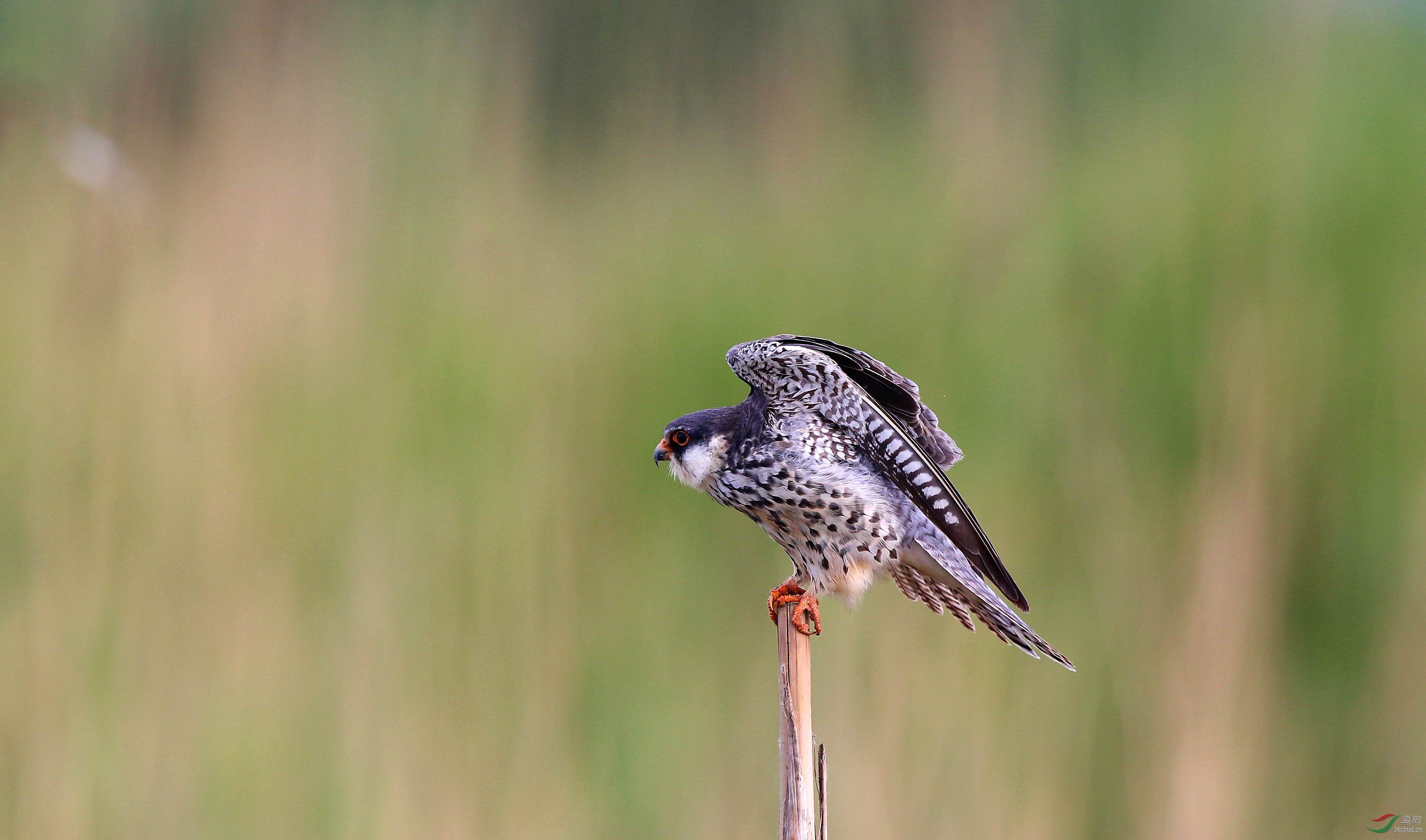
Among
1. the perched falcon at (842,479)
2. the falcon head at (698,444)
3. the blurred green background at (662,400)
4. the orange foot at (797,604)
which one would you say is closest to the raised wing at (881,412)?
the perched falcon at (842,479)

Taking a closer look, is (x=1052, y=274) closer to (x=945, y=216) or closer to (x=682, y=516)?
(x=945, y=216)

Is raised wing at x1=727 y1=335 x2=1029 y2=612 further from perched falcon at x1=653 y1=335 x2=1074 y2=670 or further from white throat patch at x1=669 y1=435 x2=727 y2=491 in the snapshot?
white throat patch at x1=669 y1=435 x2=727 y2=491

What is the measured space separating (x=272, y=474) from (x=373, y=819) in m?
0.74

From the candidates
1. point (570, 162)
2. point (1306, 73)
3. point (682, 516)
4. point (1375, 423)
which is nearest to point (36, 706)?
point (682, 516)

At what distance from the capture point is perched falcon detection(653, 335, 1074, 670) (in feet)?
5.13

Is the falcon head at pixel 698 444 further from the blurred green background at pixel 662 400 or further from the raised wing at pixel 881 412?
the blurred green background at pixel 662 400

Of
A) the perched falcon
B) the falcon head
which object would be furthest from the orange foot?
the falcon head

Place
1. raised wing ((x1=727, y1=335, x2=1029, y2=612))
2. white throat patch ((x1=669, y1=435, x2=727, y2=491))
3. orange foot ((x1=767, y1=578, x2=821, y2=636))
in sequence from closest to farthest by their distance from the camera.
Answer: raised wing ((x1=727, y1=335, x2=1029, y2=612)) < orange foot ((x1=767, y1=578, x2=821, y2=636)) < white throat patch ((x1=669, y1=435, x2=727, y2=491))

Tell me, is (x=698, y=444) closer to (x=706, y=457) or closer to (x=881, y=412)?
(x=706, y=457)

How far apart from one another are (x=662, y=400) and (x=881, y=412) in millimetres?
725

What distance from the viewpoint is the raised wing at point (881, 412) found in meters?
1.53

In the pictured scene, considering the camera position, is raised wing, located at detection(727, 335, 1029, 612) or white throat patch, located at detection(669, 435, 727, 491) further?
white throat patch, located at detection(669, 435, 727, 491)

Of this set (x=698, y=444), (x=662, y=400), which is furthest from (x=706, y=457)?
(x=662, y=400)

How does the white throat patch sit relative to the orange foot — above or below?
above
